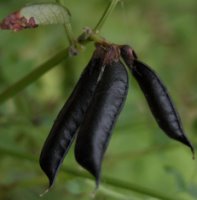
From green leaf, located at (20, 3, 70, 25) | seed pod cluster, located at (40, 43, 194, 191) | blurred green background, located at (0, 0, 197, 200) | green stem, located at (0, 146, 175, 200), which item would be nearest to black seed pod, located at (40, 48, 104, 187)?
seed pod cluster, located at (40, 43, 194, 191)

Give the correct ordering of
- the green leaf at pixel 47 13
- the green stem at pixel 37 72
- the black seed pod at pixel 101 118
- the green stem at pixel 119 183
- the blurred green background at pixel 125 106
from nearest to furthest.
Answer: the black seed pod at pixel 101 118 < the green leaf at pixel 47 13 < the green stem at pixel 37 72 < the green stem at pixel 119 183 < the blurred green background at pixel 125 106

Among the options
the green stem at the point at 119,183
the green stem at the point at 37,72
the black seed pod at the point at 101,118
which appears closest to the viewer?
the black seed pod at the point at 101,118

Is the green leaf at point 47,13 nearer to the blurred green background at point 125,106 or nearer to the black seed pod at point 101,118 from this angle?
the black seed pod at point 101,118

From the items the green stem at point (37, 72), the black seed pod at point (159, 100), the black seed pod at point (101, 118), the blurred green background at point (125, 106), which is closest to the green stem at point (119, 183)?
the blurred green background at point (125, 106)

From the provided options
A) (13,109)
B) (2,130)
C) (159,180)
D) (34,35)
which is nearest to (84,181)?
(2,130)

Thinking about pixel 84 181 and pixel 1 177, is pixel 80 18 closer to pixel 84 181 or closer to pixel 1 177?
pixel 1 177

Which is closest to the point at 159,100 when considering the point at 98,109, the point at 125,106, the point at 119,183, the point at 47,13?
the point at 98,109

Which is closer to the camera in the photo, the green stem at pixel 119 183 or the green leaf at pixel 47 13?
the green leaf at pixel 47 13
